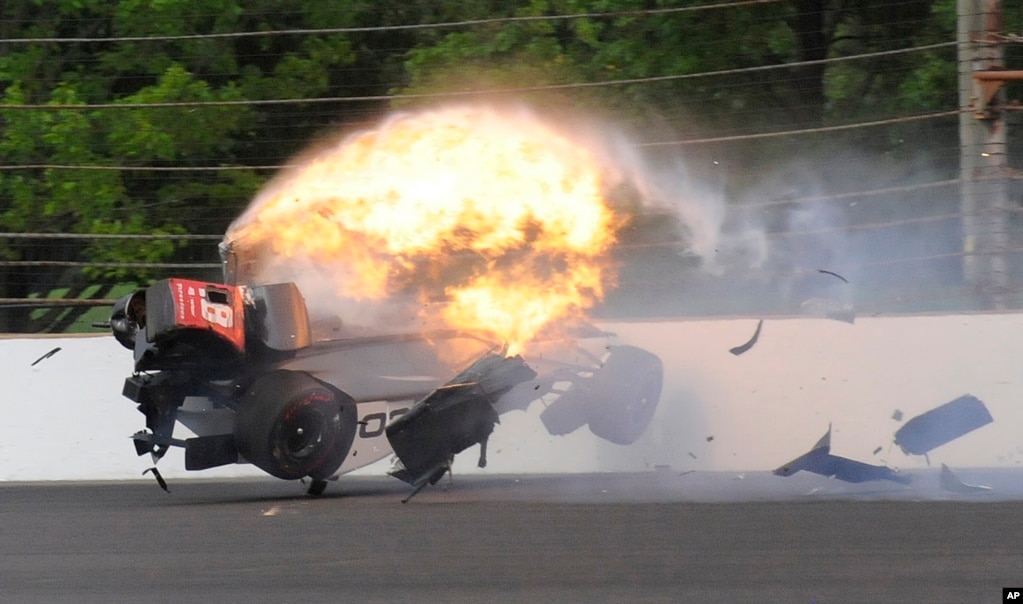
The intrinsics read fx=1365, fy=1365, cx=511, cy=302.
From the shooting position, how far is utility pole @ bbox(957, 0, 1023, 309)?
9242mm

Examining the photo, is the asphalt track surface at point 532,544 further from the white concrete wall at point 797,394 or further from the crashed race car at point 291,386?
the white concrete wall at point 797,394

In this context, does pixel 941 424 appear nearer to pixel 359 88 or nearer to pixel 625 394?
pixel 625 394

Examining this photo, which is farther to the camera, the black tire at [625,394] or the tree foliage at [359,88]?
the tree foliage at [359,88]

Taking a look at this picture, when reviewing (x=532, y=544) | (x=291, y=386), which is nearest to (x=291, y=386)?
(x=291, y=386)

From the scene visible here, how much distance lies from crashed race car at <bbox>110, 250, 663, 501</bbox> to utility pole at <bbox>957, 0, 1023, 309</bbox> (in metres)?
3.26

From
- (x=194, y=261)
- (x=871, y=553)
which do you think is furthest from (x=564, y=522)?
(x=194, y=261)

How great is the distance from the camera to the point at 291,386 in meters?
7.81

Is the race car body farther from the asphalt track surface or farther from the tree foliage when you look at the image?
the tree foliage

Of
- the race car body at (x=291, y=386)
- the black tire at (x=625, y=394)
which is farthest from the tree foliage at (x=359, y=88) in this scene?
the race car body at (x=291, y=386)

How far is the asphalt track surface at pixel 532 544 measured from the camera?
5.19 meters

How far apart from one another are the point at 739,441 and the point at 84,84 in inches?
271


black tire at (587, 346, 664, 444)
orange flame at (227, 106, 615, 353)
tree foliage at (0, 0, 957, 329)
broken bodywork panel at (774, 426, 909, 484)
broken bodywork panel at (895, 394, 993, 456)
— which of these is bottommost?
broken bodywork panel at (774, 426, 909, 484)

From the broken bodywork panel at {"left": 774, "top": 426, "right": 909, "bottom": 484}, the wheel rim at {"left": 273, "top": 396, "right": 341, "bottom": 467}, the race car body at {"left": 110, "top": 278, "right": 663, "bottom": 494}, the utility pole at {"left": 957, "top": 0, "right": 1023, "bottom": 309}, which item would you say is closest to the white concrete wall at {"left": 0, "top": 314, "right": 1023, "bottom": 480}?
the broken bodywork panel at {"left": 774, "top": 426, "right": 909, "bottom": 484}

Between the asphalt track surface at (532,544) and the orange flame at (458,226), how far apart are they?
1.29 metres
